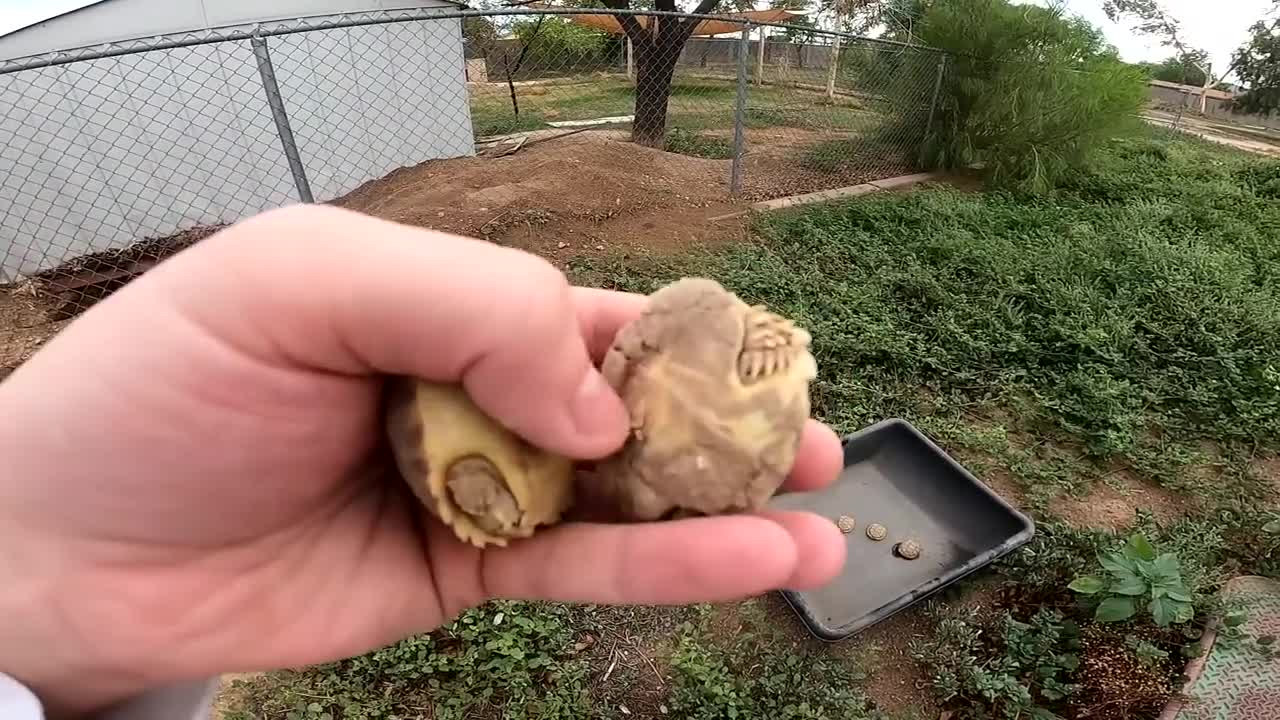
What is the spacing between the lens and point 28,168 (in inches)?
194

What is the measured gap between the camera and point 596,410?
105 cm

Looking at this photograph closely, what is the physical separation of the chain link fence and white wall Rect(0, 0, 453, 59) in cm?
17

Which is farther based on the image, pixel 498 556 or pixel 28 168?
pixel 28 168

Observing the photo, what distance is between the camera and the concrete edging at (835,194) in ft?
17.9

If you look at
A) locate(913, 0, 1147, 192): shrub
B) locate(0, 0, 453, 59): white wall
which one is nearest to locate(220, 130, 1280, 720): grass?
locate(913, 0, 1147, 192): shrub

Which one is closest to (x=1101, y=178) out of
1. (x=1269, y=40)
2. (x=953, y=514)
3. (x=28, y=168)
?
(x=953, y=514)

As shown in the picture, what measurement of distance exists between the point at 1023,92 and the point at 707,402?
21.3 ft

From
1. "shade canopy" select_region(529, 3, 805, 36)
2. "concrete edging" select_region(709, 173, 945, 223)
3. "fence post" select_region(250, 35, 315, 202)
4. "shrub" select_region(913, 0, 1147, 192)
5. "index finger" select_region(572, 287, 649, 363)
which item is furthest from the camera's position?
"shade canopy" select_region(529, 3, 805, 36)

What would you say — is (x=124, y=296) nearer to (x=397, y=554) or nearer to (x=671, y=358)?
(x=397, y=554)

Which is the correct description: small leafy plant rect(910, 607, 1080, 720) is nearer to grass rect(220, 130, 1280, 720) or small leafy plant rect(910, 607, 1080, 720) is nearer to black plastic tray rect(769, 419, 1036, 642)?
grass rect(220, 130, 1280, 720)

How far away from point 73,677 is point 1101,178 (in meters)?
7.49

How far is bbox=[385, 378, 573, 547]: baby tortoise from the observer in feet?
3.43

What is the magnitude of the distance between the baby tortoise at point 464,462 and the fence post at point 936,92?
6.79 m

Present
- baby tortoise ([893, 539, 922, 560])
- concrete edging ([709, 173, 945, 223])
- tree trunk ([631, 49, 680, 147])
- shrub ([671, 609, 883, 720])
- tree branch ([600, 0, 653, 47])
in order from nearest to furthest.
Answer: shrub ([671, 609, 883, 720])
baby tortoise ([893, 539, 922, 560])
concrete edging ([709, 173, 945, 223])
tree branch ([600, 0, 653, 47])
tree trunk ([631, 49, 680, 147])
